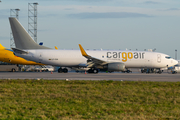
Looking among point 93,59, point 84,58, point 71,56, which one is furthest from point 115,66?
point 71,56

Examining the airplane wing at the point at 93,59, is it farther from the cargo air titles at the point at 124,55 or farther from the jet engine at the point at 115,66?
the cargo air titles at the point at 124,55

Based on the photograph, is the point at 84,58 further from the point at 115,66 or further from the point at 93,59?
the point at 115,66

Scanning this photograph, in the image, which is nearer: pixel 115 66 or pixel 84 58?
pixel 115 66

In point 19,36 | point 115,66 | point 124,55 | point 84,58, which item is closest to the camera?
point 115,66

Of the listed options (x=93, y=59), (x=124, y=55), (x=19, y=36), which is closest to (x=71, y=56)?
(x=93, y=59)

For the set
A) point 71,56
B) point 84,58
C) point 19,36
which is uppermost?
point 19,36

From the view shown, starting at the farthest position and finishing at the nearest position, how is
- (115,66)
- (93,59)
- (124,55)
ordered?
(124,55) < (93,59) < (115,66)

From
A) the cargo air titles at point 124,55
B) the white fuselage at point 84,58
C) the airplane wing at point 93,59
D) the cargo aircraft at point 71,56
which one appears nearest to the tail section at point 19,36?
the cargo aircraft at point 71,56

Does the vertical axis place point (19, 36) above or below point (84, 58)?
above

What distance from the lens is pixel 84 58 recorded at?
4188cm

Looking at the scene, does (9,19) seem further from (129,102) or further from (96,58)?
(129,102)

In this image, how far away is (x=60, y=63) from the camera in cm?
4178

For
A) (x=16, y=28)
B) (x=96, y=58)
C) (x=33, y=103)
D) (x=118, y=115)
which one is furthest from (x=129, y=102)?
(x=16, y=28)

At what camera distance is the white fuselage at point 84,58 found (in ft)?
135
